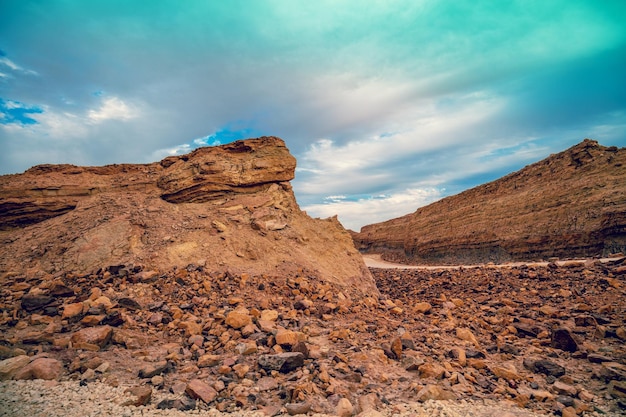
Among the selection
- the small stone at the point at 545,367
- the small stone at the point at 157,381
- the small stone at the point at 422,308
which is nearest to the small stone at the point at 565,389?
the small stone at the point at 545,367

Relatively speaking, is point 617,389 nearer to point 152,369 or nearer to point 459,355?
point 459,355

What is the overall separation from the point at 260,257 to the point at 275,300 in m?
1.94

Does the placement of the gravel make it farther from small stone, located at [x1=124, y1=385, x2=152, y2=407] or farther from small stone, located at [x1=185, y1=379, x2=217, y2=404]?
small stone, located at [x1=185, y1=379, x2=217, y2=404]

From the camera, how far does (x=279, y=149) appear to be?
39.4 feet

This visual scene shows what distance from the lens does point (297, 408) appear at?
11.5ft

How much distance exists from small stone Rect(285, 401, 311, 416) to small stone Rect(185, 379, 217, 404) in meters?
0.94

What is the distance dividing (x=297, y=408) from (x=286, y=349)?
5.19 ft

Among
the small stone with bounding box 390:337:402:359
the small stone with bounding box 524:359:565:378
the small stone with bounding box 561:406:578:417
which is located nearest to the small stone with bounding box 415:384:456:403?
the small stone with bounding box 390:337:402:359

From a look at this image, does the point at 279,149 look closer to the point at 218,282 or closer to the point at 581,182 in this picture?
the point at 218,282

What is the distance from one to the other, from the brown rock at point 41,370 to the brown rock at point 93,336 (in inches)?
23.0

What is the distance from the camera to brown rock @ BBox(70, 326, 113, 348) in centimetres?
470

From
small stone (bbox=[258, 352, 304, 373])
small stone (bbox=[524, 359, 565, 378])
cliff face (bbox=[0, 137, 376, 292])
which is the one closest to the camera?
small stone (bbox=[258, 352, 304, 373])

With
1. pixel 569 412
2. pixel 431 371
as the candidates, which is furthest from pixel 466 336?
pixel 569 412

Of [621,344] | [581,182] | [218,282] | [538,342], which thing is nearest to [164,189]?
[218,282]
